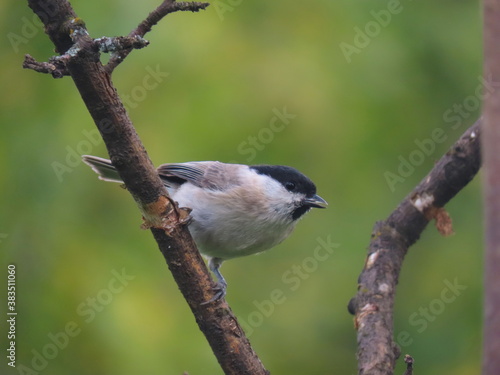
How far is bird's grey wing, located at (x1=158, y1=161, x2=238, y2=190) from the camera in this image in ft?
11.4

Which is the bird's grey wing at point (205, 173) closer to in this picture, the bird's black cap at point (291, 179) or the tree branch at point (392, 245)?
the bird's black cap at point (291, 179)

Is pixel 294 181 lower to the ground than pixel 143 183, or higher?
higher

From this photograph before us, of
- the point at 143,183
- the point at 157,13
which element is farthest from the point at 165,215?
the point at 157,13

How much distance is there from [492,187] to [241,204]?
2.63 meters

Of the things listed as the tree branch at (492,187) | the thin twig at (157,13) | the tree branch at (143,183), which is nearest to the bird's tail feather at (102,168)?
the tree branch at (143,183)

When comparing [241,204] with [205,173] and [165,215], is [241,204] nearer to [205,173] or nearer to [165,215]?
[205,173]

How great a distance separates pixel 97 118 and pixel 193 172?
1.67 meters

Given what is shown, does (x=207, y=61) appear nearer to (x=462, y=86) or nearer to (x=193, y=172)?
(x=193, y=172)

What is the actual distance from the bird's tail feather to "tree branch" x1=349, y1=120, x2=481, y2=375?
1376 mm

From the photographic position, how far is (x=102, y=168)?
336cm

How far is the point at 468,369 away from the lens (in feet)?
11.0


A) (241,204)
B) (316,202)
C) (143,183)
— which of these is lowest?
(143,183)

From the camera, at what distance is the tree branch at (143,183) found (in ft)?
5.45

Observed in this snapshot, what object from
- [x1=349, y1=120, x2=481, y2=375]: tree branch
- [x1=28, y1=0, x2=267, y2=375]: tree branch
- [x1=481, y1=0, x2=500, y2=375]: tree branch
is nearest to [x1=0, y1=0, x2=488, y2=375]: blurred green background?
[x1=349, y1=120, x2=481, y2=375]: tree branch
